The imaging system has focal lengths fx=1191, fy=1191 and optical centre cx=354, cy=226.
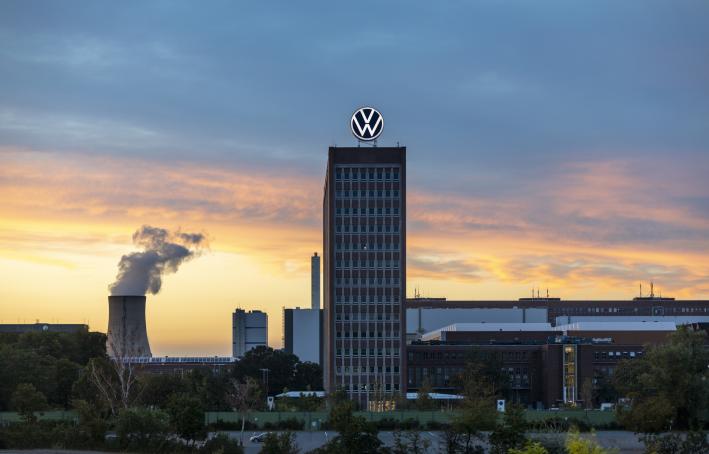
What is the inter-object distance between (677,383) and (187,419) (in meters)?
56.1

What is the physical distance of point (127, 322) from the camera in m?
183

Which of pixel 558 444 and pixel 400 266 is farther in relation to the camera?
pixel 400 266

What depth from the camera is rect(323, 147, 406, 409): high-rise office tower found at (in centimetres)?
19588

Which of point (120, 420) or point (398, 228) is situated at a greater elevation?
point (398, 228)

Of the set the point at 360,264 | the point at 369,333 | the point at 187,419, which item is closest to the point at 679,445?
the point at 187,419

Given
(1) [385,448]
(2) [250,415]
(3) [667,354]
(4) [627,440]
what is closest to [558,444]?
(1) [385,448]

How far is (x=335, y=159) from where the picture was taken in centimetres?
19588

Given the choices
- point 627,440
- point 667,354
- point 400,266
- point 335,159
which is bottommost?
point 627,440

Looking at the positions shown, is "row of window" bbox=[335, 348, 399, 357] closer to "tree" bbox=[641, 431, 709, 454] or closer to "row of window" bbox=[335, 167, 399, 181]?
"row of window" bbox=[335, 167, 399, 181]

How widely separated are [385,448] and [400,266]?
114 metres

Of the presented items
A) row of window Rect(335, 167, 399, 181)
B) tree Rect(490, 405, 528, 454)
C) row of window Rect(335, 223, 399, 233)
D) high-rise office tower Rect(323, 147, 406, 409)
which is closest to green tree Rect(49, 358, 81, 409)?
high-rise office tower Rect(323, 147, 406, 409)

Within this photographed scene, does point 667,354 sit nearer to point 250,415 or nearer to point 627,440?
point 627,440

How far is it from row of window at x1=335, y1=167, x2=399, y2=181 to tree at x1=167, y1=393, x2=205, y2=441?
353 feet

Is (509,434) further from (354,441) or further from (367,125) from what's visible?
(367,125)
